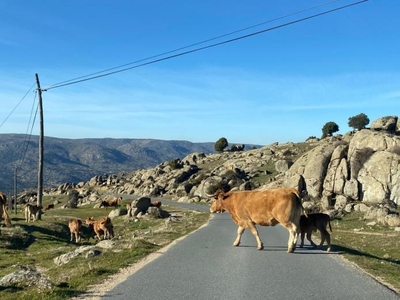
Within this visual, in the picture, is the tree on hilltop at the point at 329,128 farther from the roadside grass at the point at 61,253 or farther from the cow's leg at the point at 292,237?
the cow's leg at the point at 292,237

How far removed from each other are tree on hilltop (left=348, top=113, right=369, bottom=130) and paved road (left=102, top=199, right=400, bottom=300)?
111m

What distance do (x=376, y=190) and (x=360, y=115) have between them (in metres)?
79.1

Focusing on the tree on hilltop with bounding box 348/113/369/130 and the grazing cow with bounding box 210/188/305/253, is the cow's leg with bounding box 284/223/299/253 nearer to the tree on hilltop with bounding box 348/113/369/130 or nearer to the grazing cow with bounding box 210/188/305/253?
the grazing cow with bounding box 210/188/305/253

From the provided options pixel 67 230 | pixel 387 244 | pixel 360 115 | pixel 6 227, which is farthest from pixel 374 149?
pixel 360 115

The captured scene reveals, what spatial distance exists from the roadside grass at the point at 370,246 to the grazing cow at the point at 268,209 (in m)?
2.16

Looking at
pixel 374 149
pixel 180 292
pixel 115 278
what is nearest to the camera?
pixel 180 292

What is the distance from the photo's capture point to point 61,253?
22297 mm

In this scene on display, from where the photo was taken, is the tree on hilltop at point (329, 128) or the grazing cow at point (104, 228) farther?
the tree on hilltop at point (329, 128)

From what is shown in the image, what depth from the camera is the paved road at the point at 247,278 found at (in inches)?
371

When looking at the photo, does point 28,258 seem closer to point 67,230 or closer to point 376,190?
point 67,230

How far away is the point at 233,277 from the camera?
1101 cm

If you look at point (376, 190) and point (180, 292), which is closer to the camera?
point (180, 292)

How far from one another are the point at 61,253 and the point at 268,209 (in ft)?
38.7

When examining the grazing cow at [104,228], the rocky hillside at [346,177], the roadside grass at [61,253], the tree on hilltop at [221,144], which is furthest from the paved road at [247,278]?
the tree on hilltop at [221,144]
